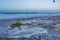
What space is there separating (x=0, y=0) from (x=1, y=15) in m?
0.26

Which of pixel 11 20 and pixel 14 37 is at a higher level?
pixel 11 20

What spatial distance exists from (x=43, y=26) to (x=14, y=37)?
0.50 m

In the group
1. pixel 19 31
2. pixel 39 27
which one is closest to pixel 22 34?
pixel 19 31

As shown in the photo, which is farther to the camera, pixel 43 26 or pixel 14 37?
pixel 43 26

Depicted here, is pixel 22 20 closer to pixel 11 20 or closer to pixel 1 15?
pixel 11 20

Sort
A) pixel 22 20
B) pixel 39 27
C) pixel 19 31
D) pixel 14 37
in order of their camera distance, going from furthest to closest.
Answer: pixel 22 20, pixel 39 27, pixel 19 31, pixel 14 37

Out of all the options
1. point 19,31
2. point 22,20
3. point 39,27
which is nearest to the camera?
point 19,31

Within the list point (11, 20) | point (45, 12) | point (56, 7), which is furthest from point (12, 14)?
point (56, 7)

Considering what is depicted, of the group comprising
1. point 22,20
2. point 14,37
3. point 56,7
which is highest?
point 56,7

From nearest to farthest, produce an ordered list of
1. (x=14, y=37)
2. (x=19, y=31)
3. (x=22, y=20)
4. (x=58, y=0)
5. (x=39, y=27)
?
(x=14, y=37) → (x=19, y=31) → (x=39, y=27) → (x=22, y=20) → (x=58, y=0)

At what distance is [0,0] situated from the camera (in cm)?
205

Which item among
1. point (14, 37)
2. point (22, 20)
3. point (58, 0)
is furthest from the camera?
point (58, 0)

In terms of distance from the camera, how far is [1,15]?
2006mm

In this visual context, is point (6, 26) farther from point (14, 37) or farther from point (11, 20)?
point (14, 37)
